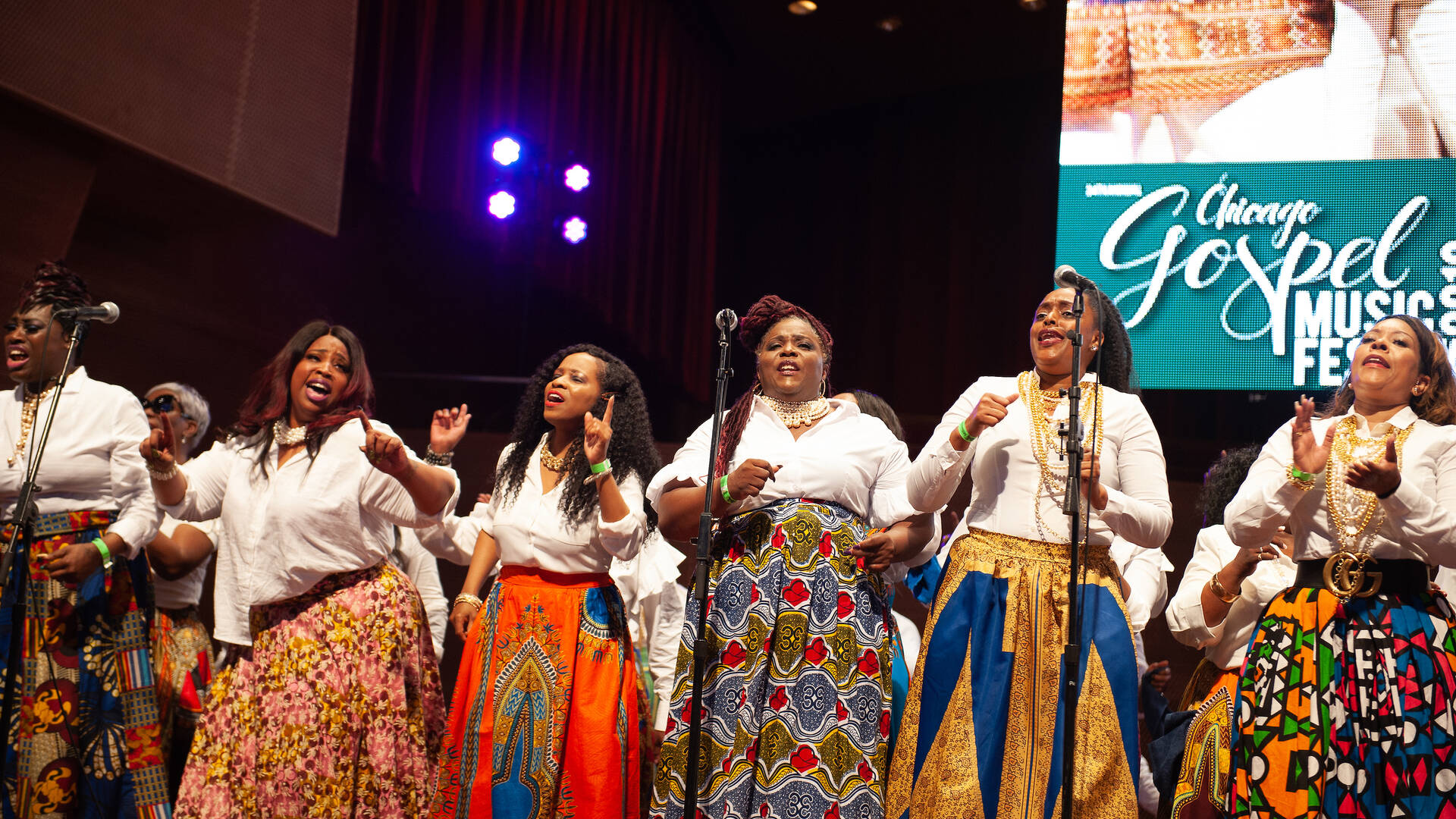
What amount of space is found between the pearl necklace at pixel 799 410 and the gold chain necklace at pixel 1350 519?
144 cm

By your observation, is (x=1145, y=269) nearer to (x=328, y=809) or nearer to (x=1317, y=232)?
(x=1317, y=232)

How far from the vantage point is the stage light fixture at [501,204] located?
8.99m

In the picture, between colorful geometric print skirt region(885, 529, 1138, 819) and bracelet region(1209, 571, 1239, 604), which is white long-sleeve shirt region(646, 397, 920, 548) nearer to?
colorful geometric print skirt region(885, 529, 1138, 819)

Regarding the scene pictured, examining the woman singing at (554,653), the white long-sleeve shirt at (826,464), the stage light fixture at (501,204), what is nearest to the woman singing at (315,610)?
the woman singing at (554,653)

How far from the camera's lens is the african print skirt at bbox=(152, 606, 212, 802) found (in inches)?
194

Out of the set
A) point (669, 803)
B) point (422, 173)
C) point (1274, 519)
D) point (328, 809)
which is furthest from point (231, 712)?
point (422, 173)

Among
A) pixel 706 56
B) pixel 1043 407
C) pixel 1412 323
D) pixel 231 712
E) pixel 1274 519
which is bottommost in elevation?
pixel 231 712

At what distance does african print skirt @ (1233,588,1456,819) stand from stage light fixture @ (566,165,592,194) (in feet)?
Result: 22.5

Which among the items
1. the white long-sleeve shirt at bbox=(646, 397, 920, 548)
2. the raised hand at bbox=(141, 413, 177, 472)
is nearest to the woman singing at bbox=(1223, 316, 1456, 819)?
Result: the white long-sleeve shirt at bbox=(646, 397, 920, 548)

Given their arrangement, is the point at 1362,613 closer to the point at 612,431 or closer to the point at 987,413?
the point at 987,413

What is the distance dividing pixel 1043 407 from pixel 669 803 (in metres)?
1.54

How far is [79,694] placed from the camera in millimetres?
4289

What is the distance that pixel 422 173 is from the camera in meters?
8.08

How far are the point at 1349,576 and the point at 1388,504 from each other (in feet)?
0.69
